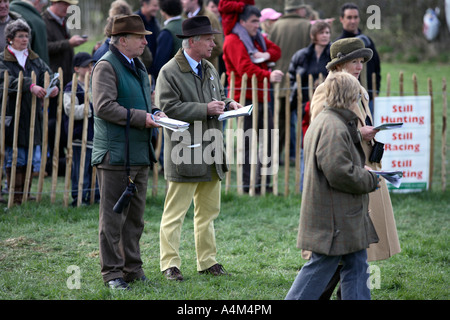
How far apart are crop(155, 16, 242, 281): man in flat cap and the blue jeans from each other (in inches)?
58.3

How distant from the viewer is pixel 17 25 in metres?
7.58

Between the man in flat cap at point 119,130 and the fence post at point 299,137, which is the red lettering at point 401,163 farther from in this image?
the man in flat cap at point 119,130

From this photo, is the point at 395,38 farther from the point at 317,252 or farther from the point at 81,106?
the point at 317,252

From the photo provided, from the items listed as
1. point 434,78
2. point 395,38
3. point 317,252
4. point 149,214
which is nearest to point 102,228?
point 317,252

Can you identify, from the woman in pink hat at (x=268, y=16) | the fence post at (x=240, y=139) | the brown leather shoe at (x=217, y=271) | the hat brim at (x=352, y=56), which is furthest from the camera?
the woman in pink hat at (x=268, y=16)

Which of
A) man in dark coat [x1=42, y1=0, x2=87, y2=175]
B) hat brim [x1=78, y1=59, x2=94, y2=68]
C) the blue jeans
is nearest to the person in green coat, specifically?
man in dark coat [x1=42, y1=0, x2=87, y2=175]

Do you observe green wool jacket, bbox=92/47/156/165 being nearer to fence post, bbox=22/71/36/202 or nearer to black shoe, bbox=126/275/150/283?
black shoe, bbox=126/275/150/283

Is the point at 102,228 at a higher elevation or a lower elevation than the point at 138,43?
Result: lower

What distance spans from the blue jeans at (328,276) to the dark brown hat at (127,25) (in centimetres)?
224

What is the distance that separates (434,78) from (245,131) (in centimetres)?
1155

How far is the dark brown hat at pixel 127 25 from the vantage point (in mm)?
5059

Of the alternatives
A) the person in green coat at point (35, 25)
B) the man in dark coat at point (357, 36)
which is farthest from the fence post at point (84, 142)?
the man in dark coat at point (357, 36)

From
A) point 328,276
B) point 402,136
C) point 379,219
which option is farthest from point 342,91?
point 402,136

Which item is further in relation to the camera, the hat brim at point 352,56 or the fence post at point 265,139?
the fence post at point 265,139
